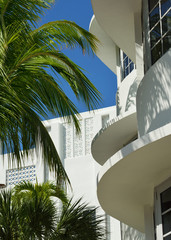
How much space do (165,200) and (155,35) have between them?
9.18ft

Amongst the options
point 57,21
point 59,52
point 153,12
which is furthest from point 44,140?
point 153,12

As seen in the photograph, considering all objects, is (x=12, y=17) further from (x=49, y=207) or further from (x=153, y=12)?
(x=49, y=207)

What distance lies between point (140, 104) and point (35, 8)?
2.49m

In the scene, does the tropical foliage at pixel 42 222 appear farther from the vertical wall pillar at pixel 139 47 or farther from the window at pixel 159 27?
the window at pixel 159 27

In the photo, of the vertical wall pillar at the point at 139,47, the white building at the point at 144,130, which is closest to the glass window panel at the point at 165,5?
the white building at the point at 144,130

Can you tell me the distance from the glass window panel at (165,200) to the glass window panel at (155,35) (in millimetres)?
2544

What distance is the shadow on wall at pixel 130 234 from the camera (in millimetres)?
12750

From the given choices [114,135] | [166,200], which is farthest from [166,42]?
[114,135]

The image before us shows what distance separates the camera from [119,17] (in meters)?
11.5

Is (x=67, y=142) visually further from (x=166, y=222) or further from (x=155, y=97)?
(x=155, y=97)

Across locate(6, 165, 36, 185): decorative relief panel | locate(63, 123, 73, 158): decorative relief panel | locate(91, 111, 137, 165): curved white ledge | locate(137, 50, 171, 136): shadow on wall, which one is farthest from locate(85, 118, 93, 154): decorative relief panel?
locate(137, 50, 171, 136): shadow on wall

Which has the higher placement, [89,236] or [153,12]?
[153,12]

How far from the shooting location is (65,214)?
1249 centimetres

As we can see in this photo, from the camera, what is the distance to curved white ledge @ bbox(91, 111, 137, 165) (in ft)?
40.1
